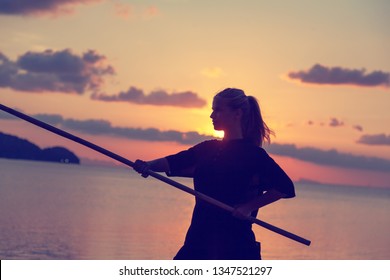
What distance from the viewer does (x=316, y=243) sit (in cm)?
4809

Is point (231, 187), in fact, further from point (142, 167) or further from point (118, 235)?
point (118, 235)

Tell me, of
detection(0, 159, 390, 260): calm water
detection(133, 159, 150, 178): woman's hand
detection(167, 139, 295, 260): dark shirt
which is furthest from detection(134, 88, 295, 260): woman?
detection(0, 159, 390, 260): calm water

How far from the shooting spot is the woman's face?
5.46 meters

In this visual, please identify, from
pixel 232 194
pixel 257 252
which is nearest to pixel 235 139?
pixel 232 194

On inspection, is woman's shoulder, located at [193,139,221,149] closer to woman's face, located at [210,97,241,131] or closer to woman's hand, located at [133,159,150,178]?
woman's face, located at [210,97,241,131]

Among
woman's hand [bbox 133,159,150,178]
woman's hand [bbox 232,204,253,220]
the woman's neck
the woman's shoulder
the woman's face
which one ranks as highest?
the woman's face

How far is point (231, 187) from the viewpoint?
5438 millimetres

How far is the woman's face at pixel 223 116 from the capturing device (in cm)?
546

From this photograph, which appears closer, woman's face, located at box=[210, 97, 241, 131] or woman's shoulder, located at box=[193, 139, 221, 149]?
woman's face, located at box=[210, 97, 241, 131]

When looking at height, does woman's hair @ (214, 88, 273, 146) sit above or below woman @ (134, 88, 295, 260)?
above

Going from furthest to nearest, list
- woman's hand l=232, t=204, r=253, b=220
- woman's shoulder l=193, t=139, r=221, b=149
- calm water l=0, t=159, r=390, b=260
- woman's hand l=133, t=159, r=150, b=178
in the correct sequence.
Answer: calm water l=0, t=159, r=390, b=260, woman's hand l=133, t=159, r=150, b=178, woman's shoulder l=193, t=139, r=221, b=149, woman's hand l=232, t=204, r=253, b=220

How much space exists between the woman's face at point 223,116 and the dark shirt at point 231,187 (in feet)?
0.51

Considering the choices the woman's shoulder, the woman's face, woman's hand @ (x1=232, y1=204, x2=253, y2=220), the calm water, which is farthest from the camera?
the calm water

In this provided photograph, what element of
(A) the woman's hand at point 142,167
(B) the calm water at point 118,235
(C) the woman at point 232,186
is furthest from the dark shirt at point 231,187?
(B) the calm water at point 118,235
